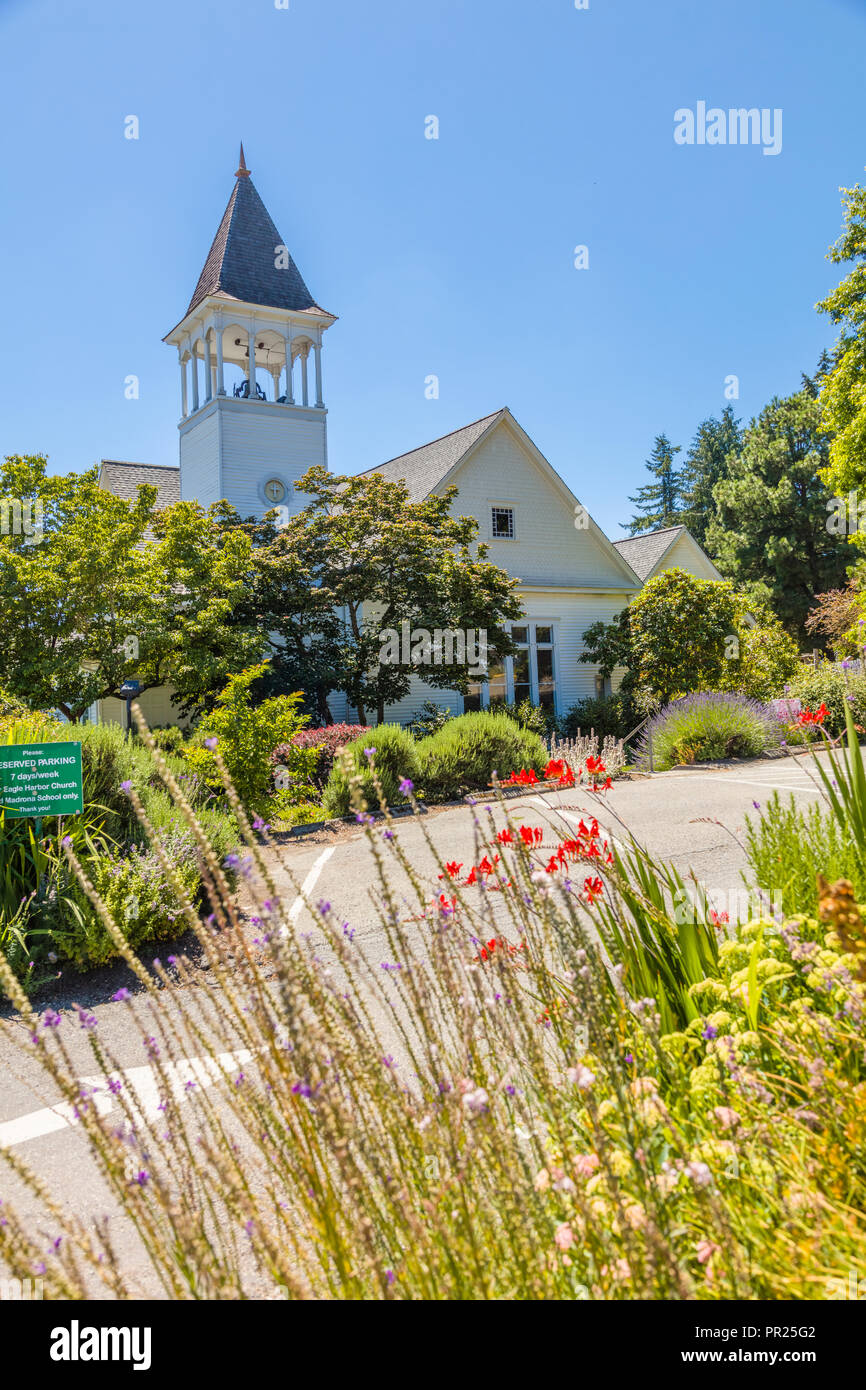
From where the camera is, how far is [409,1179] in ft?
5.89

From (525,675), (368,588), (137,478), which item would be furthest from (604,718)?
(137,478)

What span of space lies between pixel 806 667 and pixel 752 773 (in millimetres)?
10156

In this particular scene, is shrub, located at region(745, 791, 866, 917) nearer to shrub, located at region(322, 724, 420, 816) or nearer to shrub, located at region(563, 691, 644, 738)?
shrub, located at region(322, 724, 420, 816)

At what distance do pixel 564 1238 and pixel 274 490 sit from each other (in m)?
21.5

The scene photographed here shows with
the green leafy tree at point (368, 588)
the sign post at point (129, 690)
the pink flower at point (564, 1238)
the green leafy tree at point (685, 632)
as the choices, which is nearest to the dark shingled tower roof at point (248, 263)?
the green leafy tree at point (368, 588)

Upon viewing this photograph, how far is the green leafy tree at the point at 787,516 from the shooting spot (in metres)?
33.4

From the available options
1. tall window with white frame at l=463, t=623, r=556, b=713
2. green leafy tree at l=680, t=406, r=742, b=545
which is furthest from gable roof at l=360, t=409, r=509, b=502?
green leafy tree at l=680, t=406, r=742, b=545

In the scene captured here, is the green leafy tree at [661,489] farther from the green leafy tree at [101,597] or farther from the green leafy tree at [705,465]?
the green leafy tree at [101,597]

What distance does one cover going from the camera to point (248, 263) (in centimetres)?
2264

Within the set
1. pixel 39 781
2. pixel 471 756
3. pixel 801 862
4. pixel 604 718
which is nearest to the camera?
pixel 801 862

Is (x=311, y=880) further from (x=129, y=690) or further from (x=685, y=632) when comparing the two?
(x=685, y=632)

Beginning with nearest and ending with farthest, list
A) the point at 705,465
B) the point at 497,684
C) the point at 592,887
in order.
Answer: the point at 592,887 → the point at 497,684 → the point at 705,465
